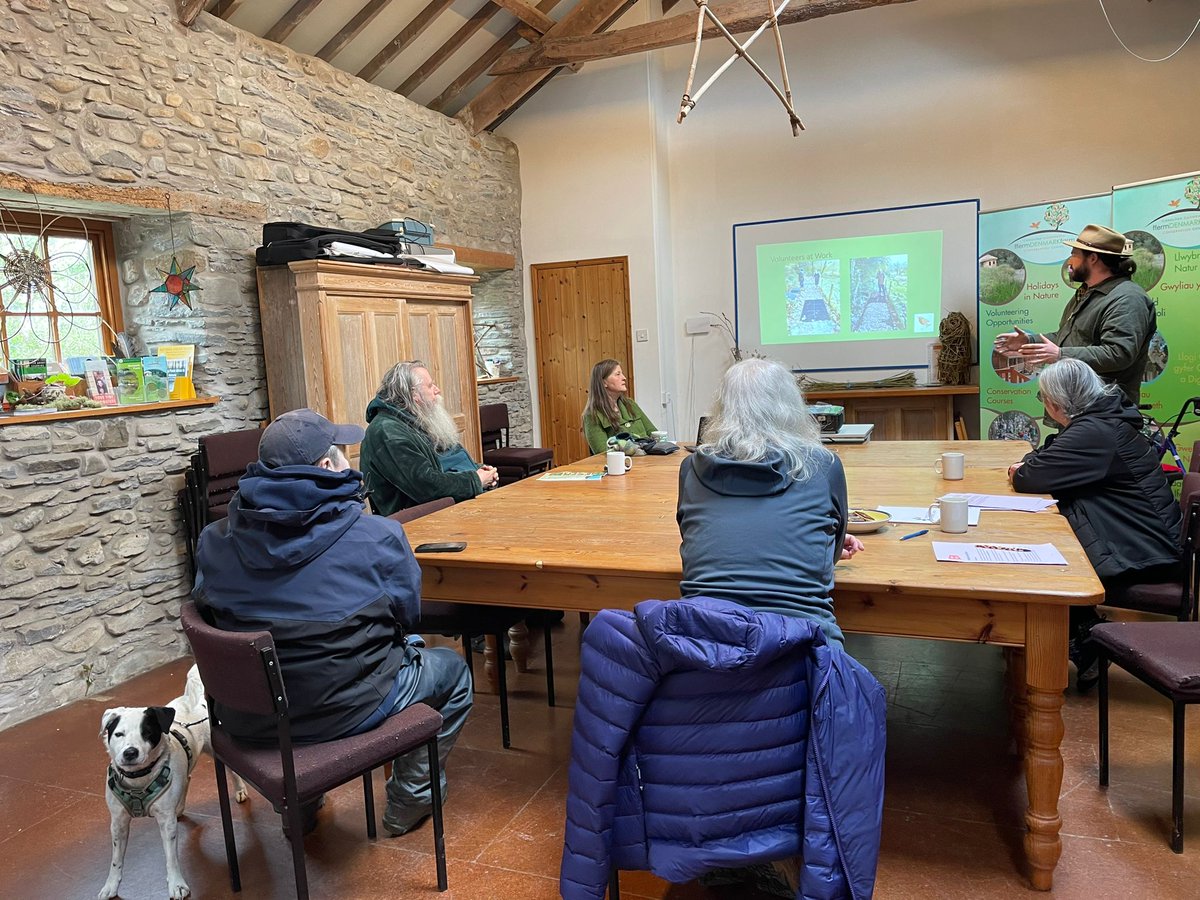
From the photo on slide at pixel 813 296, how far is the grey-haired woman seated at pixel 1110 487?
4321 millimetres

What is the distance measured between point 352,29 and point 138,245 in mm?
2159

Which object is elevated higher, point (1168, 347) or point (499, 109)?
point (499, 109)

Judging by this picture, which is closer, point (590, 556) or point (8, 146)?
point (590, 556)

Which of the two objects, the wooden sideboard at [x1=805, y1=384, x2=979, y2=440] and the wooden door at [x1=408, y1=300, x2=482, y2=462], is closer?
the wooden door at [x1=408, y1=300, x2=482, y2=462]

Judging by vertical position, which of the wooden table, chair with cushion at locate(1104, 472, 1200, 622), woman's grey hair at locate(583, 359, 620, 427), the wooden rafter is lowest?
chair with cushion at locate(1104, 472, 1200, 622)

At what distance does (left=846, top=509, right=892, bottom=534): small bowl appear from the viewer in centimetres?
232

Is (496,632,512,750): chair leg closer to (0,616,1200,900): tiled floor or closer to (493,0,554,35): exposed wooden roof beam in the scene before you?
(0,616,1200,900): tiled floor

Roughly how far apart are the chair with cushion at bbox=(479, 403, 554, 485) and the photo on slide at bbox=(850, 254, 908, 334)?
2.91 metres

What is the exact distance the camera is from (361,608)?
1885mm

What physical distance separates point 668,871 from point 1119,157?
674 centimetres

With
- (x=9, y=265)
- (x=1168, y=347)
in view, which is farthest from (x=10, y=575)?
(x=1168, y=347)

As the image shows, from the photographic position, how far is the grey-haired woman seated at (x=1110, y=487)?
108 inches

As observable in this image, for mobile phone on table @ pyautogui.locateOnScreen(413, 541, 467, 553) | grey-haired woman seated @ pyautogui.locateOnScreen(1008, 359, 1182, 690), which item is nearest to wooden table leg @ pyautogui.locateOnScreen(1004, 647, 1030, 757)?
grey-haired woman seated @ pyautogui.locateOnScreen(1008, 359, 1182, 690)

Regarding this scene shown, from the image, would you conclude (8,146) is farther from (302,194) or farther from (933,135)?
(933,135)
